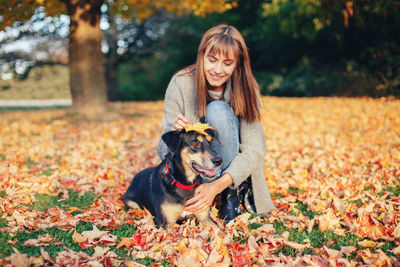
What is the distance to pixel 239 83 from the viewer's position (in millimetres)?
3307

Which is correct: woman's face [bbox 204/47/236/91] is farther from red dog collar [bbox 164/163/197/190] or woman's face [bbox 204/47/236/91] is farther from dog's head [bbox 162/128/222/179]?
red dog collar [bbox 164/163/197/190]

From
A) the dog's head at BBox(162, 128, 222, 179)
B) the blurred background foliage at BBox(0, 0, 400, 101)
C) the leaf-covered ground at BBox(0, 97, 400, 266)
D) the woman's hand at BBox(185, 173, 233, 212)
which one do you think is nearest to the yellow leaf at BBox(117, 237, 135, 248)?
the leaf-covered ground at BBox(0, 97, 400, 266)

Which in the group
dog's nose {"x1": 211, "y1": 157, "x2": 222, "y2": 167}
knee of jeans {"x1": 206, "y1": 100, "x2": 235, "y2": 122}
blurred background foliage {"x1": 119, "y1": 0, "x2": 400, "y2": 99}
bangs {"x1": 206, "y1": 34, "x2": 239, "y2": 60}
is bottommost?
dog's nose {"x1": 211, "y1": 157, "x2": 222, "y2": 167}

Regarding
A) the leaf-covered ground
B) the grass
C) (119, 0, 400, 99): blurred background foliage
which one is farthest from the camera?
(119, 0, 400, 99): blurred background foliage

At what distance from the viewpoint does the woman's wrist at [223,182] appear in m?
2.93

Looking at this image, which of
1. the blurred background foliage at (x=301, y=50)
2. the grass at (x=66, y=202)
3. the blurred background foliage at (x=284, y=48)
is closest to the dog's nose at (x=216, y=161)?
the grass at (x=66, y=202)

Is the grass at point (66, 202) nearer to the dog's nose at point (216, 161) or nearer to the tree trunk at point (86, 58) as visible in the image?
the dog's nose at point (216, 161)

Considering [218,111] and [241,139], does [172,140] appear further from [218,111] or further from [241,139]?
[241,139]

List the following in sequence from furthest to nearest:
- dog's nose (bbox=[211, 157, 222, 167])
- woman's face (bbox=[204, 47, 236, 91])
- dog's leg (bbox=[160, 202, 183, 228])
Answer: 1. woman's face (bbox=[204, 47, 236, 91])
2. dog's leg (bbox=[160, 202, 183, 228])
3. dog's nose (bbox=[211, 157, 222, 167])

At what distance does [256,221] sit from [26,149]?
4.68 m

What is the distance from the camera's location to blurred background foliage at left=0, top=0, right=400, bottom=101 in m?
12.4

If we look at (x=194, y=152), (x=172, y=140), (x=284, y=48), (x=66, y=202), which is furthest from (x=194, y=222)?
(x=284, y=48)

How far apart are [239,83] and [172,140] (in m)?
1.01

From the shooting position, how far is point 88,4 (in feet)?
28.6
